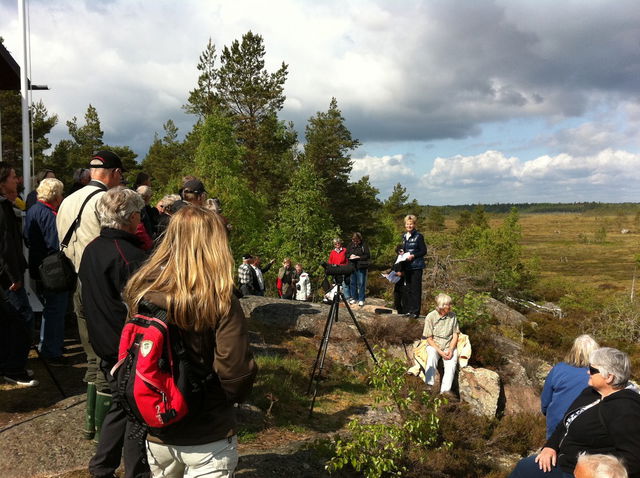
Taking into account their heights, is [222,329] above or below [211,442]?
above

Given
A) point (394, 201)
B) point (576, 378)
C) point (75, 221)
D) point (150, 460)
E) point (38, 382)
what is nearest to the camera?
point (150, 460)

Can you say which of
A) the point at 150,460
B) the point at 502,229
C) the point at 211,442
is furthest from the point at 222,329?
the point at 502,229

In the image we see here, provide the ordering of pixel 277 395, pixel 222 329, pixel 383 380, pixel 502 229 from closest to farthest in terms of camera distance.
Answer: pixel 222 329 → pixel 383 380 → pixel 277 395 → pixel 502 229

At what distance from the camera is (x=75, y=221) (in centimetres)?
365

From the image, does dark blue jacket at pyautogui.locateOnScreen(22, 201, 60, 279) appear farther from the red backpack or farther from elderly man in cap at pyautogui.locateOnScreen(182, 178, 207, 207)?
the red backpack

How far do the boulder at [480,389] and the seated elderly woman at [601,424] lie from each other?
12.4ft

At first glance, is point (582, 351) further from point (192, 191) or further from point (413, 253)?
point (413, 253)

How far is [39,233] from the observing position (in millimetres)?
4887

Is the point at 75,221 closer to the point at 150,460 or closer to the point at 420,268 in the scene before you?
the point at 150,460

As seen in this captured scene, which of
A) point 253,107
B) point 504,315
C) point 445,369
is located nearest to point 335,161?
point 253,107

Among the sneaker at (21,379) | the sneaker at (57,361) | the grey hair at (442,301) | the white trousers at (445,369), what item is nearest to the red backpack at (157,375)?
the sneaker at (21,379)

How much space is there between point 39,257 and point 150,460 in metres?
3.83

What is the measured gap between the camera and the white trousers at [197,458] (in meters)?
1.88

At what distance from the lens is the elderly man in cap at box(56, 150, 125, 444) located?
3.39 meters
